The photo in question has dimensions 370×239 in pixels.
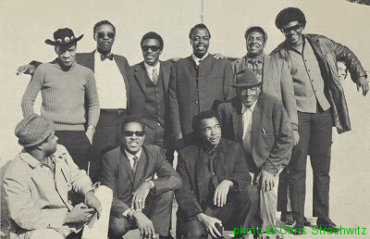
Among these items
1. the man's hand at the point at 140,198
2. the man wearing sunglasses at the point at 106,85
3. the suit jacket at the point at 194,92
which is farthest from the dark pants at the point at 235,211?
the man wearing sunglasses at the point at 106,85

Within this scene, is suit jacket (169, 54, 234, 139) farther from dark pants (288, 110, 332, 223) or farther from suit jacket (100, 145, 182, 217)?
dark pants (288, 110, 332, 223)

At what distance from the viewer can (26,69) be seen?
17.3 ft

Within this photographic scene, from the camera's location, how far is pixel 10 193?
3.93 m

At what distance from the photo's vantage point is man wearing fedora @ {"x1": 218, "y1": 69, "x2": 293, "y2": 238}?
5.15 metres

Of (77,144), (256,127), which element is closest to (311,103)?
(256,127)

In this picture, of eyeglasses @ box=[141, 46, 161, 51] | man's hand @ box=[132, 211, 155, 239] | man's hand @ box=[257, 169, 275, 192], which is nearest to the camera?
man's hand @ box=[132, 211, 155, 239]

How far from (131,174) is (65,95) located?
3.45 ft

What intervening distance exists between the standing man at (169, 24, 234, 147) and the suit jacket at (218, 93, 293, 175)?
0.15 meters

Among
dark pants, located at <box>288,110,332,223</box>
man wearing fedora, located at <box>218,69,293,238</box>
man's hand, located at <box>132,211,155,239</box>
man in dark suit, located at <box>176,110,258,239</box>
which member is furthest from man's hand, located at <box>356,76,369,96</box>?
man's hand, located at <box>132,211,155,239</box>

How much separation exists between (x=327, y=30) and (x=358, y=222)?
2.14 m

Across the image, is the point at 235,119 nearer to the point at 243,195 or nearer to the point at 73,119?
the point at 243,195

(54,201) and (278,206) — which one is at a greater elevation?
(54,201)

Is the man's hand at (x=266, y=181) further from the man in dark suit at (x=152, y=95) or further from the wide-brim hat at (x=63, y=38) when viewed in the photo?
the wide-brim hat at (x=63, y=38)

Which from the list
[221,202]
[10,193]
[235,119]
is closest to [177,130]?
[235,119]
